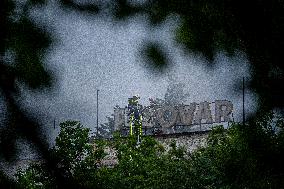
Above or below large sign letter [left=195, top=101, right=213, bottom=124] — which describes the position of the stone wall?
below

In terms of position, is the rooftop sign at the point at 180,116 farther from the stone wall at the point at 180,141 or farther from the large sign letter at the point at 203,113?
the stone wall at the point at 180,141

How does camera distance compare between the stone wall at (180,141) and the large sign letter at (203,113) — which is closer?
Result: the stone wall at (180,141)

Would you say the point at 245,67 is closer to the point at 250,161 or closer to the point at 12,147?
the point at 250,161

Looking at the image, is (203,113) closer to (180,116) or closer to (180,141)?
(180,116)

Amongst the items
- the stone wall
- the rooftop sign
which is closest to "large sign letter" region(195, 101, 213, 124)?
the rooftop sign

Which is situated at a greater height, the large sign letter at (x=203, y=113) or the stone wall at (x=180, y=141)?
the large sign letter at (x=203, y=113)

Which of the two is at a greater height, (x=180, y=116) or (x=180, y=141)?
(x=180, y=116)

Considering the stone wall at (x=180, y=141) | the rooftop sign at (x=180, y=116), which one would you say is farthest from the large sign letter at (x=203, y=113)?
the stone wall at (x=180, y=141)

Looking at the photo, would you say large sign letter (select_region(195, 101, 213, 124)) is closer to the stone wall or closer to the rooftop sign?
the rooftop sign

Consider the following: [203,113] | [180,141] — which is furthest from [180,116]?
[180,141]

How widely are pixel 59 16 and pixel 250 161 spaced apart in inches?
36.6

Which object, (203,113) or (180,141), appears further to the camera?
(203,113)

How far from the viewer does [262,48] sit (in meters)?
1.15

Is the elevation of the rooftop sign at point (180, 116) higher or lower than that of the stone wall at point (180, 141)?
higher
